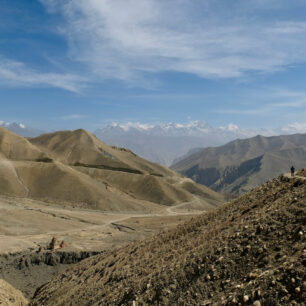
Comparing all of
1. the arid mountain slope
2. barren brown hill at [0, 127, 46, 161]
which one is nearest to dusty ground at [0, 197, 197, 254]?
the arid mountain slope

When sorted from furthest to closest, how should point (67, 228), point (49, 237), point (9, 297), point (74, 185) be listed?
1. point (74, 185)
2. point (67, 228)
3. point (49, 237)
4. point (9, 297)

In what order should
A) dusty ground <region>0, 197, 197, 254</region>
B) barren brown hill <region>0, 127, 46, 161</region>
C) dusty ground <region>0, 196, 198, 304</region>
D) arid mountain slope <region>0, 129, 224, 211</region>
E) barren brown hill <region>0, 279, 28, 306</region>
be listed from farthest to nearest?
barren brown hill <region>0, 127, 46, 161</region>, arid mountain slope <region>0, 129, 224, 211</region>, dusty ground <region>0, 197, 197, 254</region>, dusty ground <region>0, 196, 198, 304</region>, barren brown hill <region>0, 279, 28, 306</region>

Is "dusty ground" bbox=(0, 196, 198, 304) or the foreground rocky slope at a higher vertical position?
the foreground rocky slope

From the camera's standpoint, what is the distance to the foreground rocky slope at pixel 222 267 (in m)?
10.6

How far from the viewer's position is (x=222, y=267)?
13500 millimetres

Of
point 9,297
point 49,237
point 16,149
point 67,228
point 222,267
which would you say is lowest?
point 67,228

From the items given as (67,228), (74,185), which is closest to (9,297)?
(67,228)

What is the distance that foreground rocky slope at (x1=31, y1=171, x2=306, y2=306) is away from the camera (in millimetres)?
10586

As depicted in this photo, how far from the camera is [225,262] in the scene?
539 inches

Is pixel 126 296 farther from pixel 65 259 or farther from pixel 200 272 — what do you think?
pixel 65 259

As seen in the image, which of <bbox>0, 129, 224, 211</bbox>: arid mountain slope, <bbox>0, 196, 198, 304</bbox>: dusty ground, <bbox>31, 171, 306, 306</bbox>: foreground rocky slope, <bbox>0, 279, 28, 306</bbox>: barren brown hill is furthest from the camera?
<bbox>0, 129, 224, 211</bbox>: arid mountain slope

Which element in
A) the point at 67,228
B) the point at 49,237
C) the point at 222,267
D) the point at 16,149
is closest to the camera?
the point at 222,267

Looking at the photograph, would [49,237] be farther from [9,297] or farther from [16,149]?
[16,149]

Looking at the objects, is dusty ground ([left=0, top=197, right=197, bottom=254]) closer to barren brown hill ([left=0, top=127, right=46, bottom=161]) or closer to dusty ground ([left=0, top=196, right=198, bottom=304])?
dusty ground ([left=0, top=196, right=198, bottom=304])
